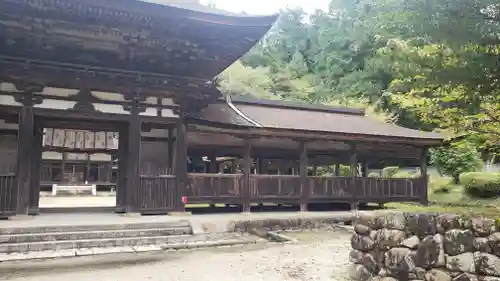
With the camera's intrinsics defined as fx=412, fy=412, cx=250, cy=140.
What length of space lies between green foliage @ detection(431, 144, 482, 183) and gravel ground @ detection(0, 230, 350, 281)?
13885 mm

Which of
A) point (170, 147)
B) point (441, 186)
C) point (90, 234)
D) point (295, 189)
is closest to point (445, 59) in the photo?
point (90, 234)

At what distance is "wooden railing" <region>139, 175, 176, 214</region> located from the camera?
34.2 feet

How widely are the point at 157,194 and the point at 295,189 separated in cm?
426

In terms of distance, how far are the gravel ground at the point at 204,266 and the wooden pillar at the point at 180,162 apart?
9.37ft

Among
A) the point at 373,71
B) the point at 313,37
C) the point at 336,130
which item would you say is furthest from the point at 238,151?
the point at 313,37

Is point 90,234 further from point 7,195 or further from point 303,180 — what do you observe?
point 303,180

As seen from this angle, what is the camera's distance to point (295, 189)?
12.6 meters

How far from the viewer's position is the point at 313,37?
4969 centimetres

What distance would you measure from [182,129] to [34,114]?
356 cm

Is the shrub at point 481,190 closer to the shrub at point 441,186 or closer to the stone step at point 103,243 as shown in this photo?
the shrub at point 441,186

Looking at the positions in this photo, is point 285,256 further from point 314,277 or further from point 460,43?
point 460,43

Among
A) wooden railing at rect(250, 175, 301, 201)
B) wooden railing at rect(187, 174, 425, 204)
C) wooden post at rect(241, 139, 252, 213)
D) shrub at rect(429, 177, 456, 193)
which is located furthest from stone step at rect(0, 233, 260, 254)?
shrub at rect(429, 177, 456, 193)

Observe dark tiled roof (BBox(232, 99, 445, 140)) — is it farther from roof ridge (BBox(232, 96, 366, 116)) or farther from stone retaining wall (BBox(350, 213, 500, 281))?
stone retaining wall (BBox(350, 213, 500, 281))

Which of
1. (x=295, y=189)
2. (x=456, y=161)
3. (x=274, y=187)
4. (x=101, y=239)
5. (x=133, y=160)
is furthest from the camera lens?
(x=456, y=161)
